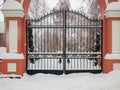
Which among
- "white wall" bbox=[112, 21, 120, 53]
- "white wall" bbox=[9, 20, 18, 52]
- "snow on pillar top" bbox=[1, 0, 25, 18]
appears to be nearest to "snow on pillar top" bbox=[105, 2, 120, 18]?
"white wall" bbox=[112, 21, 120, 53]

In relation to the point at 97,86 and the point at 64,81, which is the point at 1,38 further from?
the point at 97,86

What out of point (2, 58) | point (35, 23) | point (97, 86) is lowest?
point (97, 86)

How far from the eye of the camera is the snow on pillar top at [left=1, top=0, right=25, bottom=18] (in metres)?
12.8

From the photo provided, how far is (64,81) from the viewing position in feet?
37.9

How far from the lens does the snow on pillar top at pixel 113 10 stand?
505 inches

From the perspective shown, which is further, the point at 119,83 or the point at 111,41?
the point at 111,41

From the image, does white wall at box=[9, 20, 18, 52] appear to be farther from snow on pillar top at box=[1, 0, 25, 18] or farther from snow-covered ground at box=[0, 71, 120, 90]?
snow-covered ground at box=[0, 71, 120, 90]

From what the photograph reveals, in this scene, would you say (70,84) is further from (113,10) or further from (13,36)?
(113,10)

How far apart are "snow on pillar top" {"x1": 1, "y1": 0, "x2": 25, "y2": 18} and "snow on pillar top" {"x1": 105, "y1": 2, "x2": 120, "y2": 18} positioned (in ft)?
12.0

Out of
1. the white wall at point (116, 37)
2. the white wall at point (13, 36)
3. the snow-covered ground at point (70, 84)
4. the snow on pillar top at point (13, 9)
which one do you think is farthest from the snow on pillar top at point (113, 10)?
the white wall at point (13, 36)

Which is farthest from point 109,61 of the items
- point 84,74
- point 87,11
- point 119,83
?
point 87,11

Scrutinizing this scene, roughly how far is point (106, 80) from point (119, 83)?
3.10 feet

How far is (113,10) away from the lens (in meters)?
12.8

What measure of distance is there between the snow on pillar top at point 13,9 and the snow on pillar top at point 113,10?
3.65 metres
